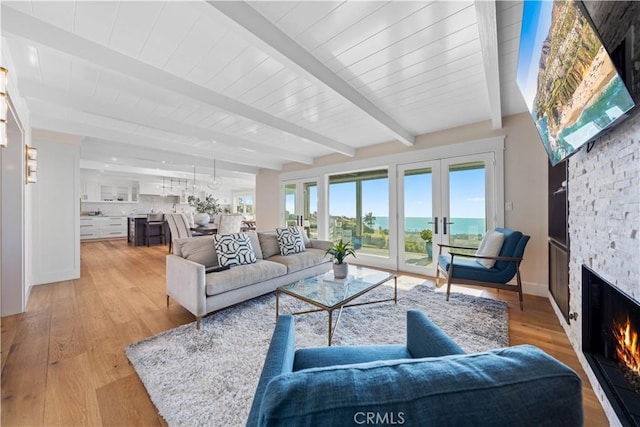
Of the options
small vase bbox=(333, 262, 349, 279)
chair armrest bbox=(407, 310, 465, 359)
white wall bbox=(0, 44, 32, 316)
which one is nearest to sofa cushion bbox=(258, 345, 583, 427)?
chair armrest bbox=(407, 310, 465, 359)

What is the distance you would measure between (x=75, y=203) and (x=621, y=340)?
6.07 meters

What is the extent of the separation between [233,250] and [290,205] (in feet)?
11.7

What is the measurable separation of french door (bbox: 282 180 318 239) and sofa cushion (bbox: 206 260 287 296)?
113 inches

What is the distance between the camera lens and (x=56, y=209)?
12.2ft

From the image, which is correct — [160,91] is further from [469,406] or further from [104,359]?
[469,406]

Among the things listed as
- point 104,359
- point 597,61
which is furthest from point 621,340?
point 104,359

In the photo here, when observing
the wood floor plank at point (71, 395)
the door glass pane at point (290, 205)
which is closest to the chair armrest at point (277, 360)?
the wood floor plank at point (71, 395)

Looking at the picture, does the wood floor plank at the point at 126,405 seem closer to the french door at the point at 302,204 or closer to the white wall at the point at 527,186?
the white wall at the point at 527,186

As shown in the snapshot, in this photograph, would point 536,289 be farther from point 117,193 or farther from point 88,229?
point 117,193

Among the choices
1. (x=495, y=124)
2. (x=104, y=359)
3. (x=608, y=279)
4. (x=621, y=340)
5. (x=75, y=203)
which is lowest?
(x=104, y=359)

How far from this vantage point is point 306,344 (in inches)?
77.7

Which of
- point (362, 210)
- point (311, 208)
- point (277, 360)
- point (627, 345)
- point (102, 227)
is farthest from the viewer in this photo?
point (102, 227)

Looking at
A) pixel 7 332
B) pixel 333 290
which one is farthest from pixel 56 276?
pixel 333 290

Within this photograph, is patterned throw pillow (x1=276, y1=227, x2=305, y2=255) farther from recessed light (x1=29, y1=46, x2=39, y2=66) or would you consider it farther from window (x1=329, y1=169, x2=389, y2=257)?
recessed light (x1=29, y1=46, x2=39, y2=66)
